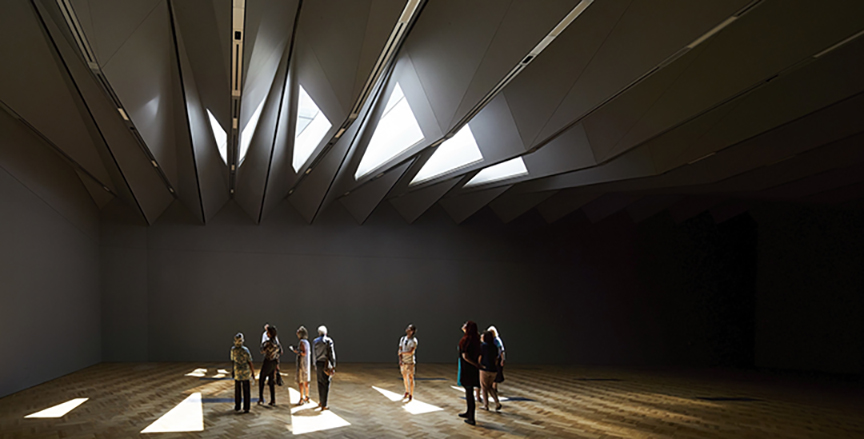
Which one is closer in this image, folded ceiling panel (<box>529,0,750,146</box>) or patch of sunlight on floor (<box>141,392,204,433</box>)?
folded ceiling panel (<box>529,0,750,146</box>)

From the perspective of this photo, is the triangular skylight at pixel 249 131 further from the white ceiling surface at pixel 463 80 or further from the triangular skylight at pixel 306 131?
the triangular skylight at pixel 306 131

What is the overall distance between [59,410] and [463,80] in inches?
316

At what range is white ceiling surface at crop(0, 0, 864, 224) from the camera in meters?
5.30

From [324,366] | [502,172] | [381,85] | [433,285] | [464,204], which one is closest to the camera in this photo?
[381,85]

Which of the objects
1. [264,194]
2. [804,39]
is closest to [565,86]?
[804,39]

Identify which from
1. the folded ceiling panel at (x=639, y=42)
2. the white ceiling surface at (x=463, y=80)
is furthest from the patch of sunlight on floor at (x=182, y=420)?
the folded ceiling panel at (x=639, y=42)

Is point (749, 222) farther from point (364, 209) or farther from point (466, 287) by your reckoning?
point (364, 209)

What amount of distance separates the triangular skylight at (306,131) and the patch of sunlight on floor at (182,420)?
4953 millimetres

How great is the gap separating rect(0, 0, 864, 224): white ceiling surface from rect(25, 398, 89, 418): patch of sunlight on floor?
14.1 ft

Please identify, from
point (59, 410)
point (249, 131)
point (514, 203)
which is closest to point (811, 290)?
point (514, 203)

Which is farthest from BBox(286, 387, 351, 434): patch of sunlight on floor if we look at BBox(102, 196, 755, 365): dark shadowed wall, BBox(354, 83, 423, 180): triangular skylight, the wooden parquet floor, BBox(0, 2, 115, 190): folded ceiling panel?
BBox(102, 196, 755, 365): dark shadowed wall

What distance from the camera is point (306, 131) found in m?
11.9

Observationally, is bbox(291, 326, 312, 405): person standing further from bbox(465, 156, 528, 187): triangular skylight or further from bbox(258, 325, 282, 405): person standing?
bbox(465, 156, 528, 187): triangular skylight

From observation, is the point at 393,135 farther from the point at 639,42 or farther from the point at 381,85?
the point at 639,42
